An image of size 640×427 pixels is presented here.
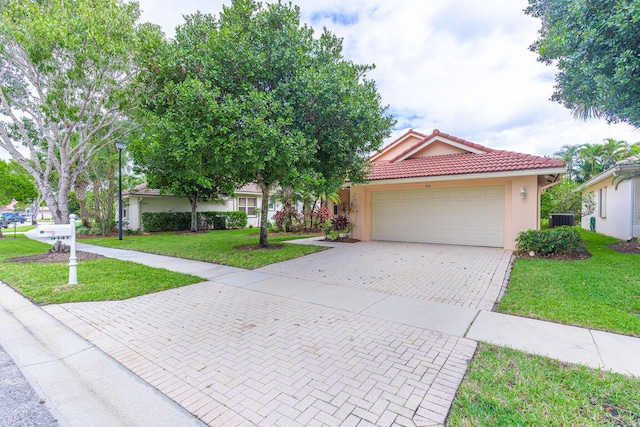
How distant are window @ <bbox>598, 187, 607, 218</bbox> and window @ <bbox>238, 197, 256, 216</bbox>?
2167 cm

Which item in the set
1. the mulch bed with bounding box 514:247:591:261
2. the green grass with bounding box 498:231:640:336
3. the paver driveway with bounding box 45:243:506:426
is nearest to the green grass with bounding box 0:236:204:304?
the paver driveway with bounding box 45:243:506:426

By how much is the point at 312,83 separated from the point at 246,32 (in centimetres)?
234

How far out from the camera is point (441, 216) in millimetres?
12164

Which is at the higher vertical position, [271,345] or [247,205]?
[247,205]

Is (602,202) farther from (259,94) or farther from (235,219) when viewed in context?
(235,219)

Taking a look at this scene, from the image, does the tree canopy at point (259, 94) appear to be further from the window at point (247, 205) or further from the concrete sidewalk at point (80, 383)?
the window at point (247, 205)

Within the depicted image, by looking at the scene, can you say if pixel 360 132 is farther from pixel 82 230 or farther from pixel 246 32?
pixel 82 230

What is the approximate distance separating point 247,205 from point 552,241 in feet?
66.5

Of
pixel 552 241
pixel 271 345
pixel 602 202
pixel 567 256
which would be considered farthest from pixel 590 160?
pixel 271 345

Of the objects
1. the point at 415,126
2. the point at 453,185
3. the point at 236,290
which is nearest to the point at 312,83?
the point at 236,290

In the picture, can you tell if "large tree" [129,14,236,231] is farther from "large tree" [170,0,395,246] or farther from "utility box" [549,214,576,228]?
"utility box" [549,214,576,228]

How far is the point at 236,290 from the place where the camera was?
19.8 feet

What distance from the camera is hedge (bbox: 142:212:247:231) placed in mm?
18938

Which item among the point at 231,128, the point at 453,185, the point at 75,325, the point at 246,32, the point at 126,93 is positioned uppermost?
the point at 246,32
